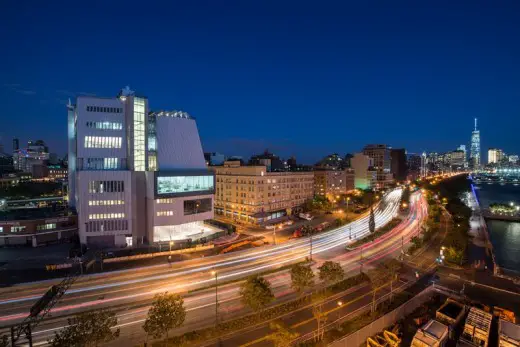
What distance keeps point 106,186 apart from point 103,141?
33.5ft

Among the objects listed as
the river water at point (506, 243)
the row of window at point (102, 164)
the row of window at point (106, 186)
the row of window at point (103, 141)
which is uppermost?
the row of window at point (103, 141)

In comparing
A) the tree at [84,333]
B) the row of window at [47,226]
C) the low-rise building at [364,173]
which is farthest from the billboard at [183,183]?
the low-rise building at [364,173]

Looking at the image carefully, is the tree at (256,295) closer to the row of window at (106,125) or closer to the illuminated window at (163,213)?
the illuminated window at (163,213)

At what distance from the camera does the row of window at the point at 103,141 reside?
180 ft

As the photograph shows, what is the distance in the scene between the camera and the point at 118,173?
53.5 metres

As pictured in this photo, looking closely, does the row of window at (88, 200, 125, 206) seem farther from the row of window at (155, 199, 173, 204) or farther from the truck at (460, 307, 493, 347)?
the truck at (460, 307, 493, 347)

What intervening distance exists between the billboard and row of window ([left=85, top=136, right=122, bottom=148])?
11.7 m

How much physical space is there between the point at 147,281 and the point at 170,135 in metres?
36.3

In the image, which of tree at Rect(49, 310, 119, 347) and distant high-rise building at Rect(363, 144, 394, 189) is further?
distant high-rise building at Rect(363, 144, 394, 189)

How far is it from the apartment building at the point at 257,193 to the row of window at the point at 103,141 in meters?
35.1

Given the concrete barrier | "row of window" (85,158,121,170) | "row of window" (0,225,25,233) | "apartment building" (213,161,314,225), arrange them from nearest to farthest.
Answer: the concrete barrier, "row of window" (0,225,25,233), "row of window" (85,158,121,170), "apartment building" (213,161,314,225)

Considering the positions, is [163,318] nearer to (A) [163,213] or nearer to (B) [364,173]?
(A) [163,213]

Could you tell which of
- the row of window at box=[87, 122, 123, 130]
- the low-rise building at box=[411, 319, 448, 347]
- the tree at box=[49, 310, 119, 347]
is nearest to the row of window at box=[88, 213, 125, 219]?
the row of window at box=[87, 122, 123, 130]

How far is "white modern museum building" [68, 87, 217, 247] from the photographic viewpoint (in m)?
52.3
